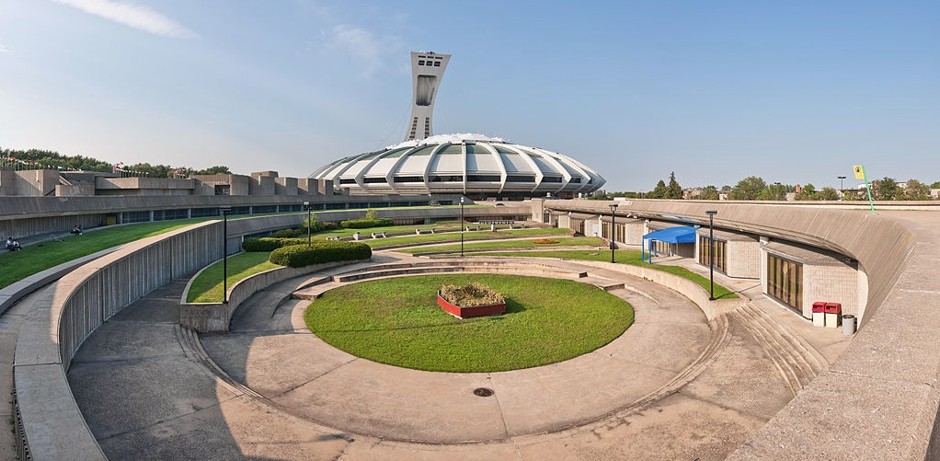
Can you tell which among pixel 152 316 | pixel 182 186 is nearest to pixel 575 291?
pixel 152 316

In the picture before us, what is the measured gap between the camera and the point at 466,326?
17953mm

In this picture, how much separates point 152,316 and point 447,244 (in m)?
23.2

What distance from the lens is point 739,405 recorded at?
421 inches

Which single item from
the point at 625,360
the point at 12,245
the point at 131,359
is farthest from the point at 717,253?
the point at 12,245

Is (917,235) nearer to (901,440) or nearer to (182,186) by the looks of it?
(901,440)

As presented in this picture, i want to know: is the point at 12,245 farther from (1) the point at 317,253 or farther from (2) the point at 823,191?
(2) the point at 823,191

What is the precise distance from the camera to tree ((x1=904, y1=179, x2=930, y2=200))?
102ft

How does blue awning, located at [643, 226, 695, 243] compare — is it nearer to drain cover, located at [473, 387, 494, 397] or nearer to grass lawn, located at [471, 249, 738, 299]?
grass lawn, located at [471, 249, 738, 299]

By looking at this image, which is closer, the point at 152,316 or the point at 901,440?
the point at 901,440

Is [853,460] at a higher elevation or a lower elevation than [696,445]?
higher

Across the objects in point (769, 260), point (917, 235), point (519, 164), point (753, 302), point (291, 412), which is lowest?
point (291, 412)

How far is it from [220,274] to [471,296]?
11.5m

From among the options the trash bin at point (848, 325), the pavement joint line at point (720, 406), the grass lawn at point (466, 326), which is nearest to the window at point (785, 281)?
the trash bin at point (848, 325)

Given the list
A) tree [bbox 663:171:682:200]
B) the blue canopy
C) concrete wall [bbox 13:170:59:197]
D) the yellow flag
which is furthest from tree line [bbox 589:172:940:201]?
concrete wall [bbox 13:170:59:197]
